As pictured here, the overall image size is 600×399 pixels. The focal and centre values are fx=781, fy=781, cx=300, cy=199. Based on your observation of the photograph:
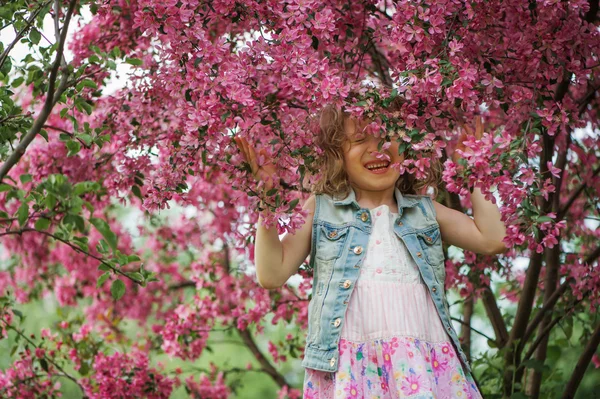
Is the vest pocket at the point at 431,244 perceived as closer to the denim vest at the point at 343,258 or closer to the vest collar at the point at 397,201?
A: the denim vest at the point at 343,258

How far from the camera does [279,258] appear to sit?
2646mm

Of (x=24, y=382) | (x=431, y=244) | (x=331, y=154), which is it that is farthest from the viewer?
(x=24, y=382)

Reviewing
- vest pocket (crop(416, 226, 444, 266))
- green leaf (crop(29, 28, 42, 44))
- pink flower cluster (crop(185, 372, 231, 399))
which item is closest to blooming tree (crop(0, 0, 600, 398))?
green leaf (crop(29, 28, 42, 44))

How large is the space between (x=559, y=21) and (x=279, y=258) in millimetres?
1291

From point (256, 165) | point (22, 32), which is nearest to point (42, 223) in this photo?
point (256, 165)

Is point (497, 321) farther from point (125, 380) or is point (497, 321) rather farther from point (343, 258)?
point (125, 380)

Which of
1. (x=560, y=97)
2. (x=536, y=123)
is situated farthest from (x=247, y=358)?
(x=536, y=123)

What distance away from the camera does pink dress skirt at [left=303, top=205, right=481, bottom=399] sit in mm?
2443

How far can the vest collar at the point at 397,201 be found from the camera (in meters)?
2.72

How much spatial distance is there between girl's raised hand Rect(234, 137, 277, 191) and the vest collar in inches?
13.0

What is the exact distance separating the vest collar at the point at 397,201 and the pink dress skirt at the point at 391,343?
137mm

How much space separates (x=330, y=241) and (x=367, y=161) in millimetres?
316

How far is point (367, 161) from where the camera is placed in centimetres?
274

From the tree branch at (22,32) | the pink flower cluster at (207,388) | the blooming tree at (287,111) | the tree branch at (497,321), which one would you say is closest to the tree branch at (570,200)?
the blooming tree at (287,111)
